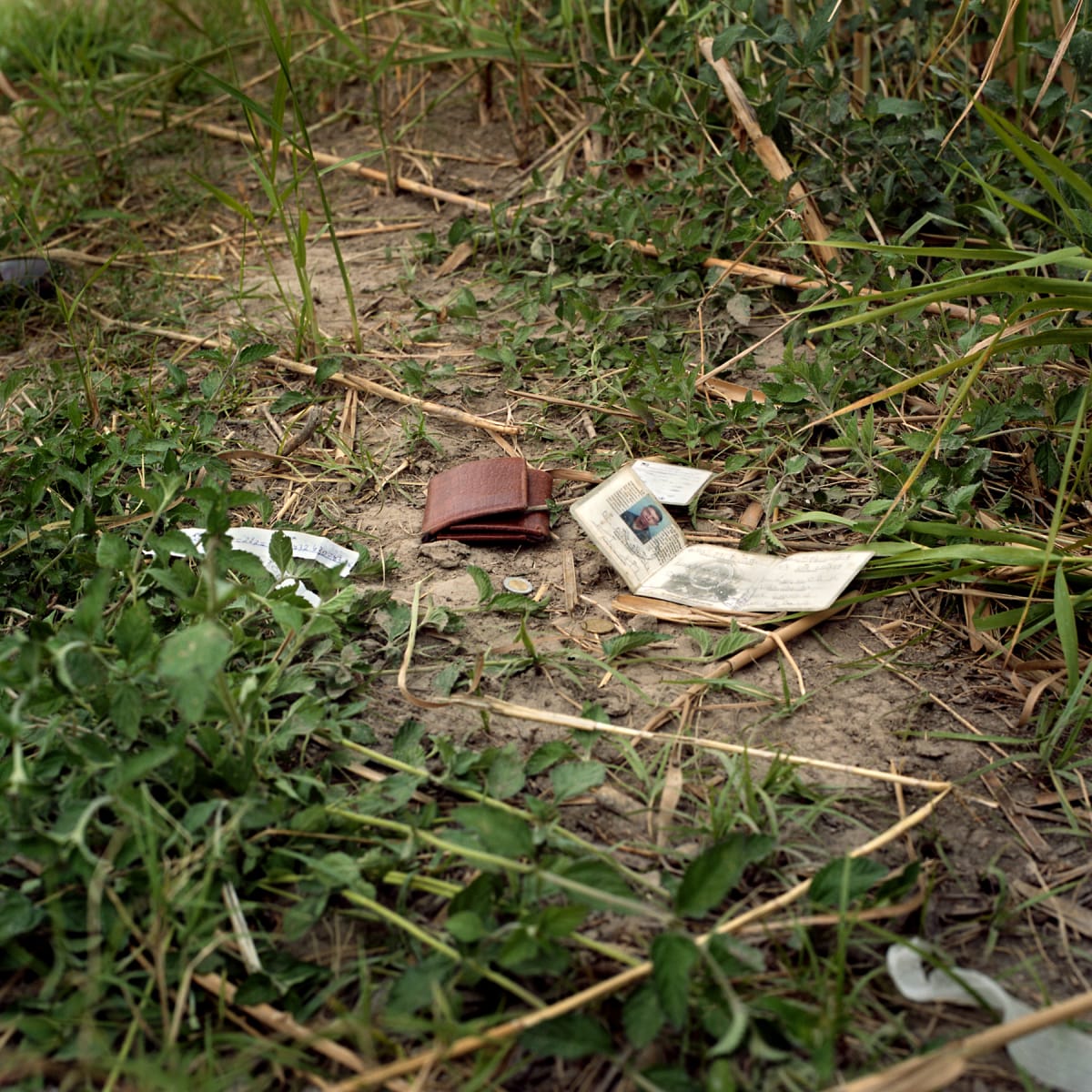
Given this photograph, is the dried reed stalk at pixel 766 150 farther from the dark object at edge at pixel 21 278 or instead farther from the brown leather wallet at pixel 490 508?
the dark object at edge at pixel 21 278

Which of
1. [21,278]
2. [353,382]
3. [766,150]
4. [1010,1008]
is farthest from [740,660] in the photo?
[21,278]

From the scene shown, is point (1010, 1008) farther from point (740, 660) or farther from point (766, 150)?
point (766, 150)

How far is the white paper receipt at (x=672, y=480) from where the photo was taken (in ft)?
6.05

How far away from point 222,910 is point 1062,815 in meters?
1.00

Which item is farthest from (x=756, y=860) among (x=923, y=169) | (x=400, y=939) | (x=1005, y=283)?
(x=923, y=169)

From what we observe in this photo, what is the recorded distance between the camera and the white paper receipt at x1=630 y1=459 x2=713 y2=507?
1.84 meters

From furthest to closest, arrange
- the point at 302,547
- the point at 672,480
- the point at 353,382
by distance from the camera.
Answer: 1. the point at 353,382
2. the point at 672,480
3. the point at 302,547

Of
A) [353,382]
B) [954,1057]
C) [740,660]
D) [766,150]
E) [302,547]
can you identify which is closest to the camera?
[954,1057]

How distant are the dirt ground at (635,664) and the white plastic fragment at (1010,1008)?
0.02m

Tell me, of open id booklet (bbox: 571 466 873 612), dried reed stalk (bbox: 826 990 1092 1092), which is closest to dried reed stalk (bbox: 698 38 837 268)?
open id booklet (bbox: 571 466 873 612)

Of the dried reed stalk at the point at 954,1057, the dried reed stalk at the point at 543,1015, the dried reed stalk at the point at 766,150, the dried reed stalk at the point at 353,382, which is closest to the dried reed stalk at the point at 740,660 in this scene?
the dried reed stalk at the point at 543,1015

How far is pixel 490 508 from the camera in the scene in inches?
70.2

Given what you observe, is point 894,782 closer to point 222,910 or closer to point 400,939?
point 400,939

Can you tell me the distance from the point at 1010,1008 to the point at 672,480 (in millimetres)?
998
